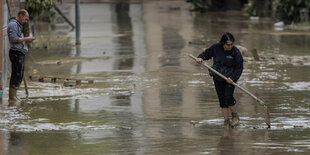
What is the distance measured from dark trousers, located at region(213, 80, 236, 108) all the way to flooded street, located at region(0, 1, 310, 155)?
34 cm

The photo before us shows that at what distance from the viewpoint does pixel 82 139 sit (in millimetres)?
10781

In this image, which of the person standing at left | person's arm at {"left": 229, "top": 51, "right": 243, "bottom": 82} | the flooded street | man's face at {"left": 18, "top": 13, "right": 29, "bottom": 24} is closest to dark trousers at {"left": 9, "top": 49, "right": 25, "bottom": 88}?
the person standing at left

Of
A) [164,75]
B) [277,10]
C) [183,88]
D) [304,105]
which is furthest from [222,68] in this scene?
[277,10]

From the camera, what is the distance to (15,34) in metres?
14.4

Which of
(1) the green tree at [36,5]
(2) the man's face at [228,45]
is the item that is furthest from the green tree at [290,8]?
(2) the man's face at [228,45]

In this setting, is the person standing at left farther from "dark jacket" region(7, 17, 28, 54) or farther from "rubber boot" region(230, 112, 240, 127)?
"rubber boot" region(230, 112, 240, 127)

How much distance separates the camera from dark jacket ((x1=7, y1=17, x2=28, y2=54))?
47.2ft

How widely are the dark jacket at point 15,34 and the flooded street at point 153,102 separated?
955 mm

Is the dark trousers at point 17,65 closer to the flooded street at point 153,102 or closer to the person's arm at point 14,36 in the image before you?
the person's arm at point 14,36

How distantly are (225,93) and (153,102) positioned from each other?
8.72ft

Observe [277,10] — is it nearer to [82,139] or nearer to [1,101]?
[1,101]

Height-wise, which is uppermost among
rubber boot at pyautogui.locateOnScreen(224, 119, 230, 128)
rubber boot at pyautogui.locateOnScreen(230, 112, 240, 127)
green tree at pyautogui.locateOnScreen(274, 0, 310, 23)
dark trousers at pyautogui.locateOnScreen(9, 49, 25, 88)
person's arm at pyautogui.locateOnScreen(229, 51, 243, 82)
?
person's arm at pyautogui.locateOnScreen(229, 51, 243, 82)

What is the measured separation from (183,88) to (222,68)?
4377 mm

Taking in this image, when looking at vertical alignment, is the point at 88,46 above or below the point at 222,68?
below
